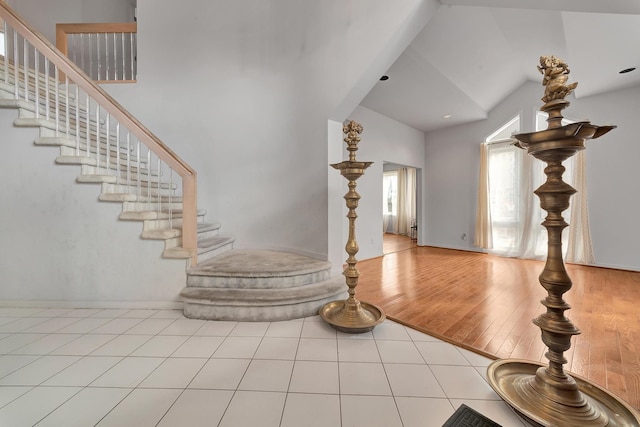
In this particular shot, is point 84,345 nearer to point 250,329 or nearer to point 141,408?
point 141,408

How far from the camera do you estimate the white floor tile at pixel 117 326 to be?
1.99 metres

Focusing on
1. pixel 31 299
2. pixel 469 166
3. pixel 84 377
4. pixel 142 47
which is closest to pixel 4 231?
pixel 31 299

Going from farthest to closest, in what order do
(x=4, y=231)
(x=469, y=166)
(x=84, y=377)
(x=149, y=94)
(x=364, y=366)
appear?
1. (x=469, y=166)
2. (x=149, y=94)
3. (x=4, y=231)
4. (x=364, y=366)
5. (x=84, y=377)

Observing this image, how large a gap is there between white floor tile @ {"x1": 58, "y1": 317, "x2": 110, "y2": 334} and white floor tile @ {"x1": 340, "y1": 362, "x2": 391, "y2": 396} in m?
2.16

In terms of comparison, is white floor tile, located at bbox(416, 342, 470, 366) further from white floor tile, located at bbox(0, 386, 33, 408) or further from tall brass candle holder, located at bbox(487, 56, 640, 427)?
white floor tile, located at bbox(0, 386, 33, 408)

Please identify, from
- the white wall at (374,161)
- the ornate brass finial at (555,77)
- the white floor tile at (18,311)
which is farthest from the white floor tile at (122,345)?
the white wall at (374,161)

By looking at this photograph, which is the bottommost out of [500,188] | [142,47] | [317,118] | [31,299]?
[31,299]

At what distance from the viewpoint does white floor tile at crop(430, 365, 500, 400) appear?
134 cm

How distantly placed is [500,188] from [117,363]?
22.6 feet

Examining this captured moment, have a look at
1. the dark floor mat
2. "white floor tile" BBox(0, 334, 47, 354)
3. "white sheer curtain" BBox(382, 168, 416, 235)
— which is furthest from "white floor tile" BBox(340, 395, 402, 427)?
"white sheer curtain" BBox(382, 168, 416, 235)

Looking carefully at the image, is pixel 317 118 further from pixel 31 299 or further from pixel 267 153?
pixel 31 299

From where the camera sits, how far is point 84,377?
56.8 inches

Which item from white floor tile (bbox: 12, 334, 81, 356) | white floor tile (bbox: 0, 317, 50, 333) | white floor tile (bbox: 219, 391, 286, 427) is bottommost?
white floor tile (bbox: 219, 391, 286, 427)

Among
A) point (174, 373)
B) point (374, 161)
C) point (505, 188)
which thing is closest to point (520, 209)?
point (505, 188)
